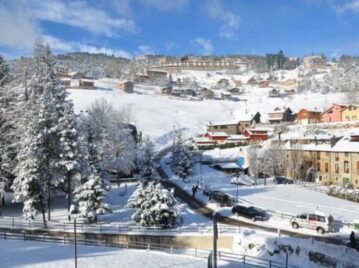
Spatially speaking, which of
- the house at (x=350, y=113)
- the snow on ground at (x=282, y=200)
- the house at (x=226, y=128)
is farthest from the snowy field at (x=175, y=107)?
the snow on ground at (x=282, y=200)

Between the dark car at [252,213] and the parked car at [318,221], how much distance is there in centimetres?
413

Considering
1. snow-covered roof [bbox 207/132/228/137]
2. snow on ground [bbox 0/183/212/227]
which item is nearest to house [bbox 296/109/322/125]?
snow-covered roof [bbox 207/132/228/137]

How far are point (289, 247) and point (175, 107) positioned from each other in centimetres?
13106

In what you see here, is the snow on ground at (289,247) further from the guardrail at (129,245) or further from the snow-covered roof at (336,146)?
the snow-covered roof at (336,146)

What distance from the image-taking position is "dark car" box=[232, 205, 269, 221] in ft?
141

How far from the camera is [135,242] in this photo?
1519 inches

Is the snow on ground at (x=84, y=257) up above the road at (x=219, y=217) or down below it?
below

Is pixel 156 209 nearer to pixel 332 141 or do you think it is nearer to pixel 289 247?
pixel 289 247

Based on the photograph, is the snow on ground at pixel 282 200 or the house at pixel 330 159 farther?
the house at pixel 330 159

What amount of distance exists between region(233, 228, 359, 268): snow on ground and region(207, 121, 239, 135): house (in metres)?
85.8

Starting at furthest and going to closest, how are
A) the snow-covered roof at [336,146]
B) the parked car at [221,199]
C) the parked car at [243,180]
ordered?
1. the parked car at [243,180]
2. the snow-covered roof at [336,146]
3. the parked car at [221,199]

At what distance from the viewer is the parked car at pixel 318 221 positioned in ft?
126

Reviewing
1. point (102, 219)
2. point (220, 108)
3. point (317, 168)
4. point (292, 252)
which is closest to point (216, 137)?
point (317, 168)

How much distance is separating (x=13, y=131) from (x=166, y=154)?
57437 mm
